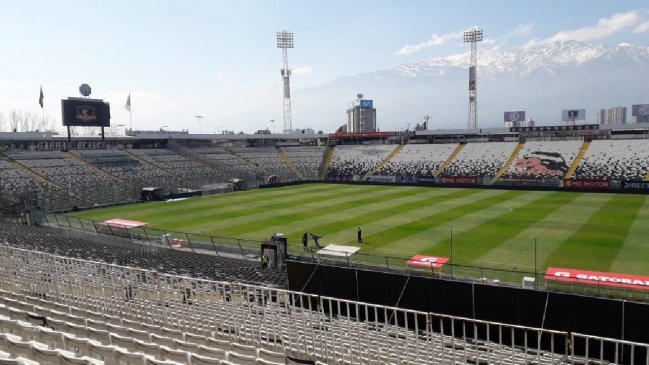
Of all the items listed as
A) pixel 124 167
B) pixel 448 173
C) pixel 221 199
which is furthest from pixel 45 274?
pixel 448 173

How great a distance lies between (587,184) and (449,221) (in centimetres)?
3052

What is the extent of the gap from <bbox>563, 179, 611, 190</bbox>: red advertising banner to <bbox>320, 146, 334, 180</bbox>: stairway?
38.1m

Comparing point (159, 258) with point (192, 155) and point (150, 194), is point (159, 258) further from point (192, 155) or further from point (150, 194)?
point (192, 155)

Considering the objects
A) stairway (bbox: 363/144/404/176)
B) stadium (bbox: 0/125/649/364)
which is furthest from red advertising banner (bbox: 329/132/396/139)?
stairway (bbox: 363/144/404/176)

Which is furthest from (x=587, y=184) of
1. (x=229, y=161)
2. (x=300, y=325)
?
(x=300, y=325)

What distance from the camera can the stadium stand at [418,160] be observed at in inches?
3024

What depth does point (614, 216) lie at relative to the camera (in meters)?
41.3

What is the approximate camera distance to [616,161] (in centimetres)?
6562

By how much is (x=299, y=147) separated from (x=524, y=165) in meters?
46.3

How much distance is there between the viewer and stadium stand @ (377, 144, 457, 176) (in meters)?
76.8

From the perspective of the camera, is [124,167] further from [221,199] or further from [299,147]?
[299,147]

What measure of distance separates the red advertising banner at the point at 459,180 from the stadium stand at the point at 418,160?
12.8 feet

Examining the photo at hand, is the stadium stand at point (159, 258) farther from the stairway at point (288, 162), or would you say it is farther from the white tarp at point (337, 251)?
the stairway at point (288, 162)

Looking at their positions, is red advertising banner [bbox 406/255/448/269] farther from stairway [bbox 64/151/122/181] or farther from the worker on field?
stairway [bbox 64/151/122/181]
